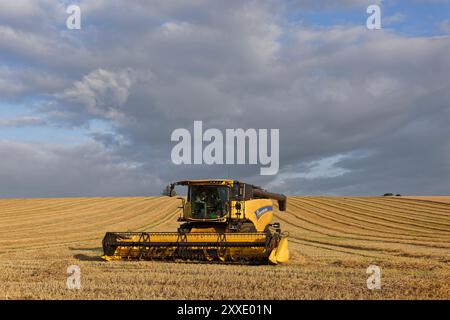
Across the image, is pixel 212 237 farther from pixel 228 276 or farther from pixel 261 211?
pixel 261 211

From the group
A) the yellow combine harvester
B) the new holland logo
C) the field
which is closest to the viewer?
the field

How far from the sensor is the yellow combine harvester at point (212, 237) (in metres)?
13.0

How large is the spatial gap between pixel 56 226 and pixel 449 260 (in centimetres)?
2187

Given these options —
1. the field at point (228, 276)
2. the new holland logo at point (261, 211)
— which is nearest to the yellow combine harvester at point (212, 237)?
the new holland logo at point (261, 211)

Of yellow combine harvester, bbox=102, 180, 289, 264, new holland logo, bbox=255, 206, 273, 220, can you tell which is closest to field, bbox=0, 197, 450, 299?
yellow combine harvester, bbox=102, 180, 289, 264

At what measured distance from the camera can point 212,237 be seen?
13562 millimetres

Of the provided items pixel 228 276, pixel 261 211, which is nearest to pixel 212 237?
pixel 228 276

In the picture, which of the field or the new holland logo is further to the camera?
the new holland logo

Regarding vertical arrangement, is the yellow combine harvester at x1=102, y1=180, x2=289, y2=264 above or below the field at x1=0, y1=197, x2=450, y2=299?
above

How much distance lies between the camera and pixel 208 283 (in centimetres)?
940

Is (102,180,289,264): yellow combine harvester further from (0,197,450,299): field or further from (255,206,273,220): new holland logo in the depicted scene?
(0,197,450,299): field

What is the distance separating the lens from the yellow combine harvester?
512 inches

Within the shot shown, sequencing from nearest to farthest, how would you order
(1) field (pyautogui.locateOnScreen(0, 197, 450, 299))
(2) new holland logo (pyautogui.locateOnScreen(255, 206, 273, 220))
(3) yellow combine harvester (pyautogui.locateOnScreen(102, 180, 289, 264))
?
(1) field (pyautogui.locateOnScreen(0, 197, 450, 299)), (3) yellow combine harvester (pyautogui.locateOnScreen(102, 180, 289, 264)), (2) new holland logo (pyautogui.locateOnScreen(255, 206, 273, 220))
